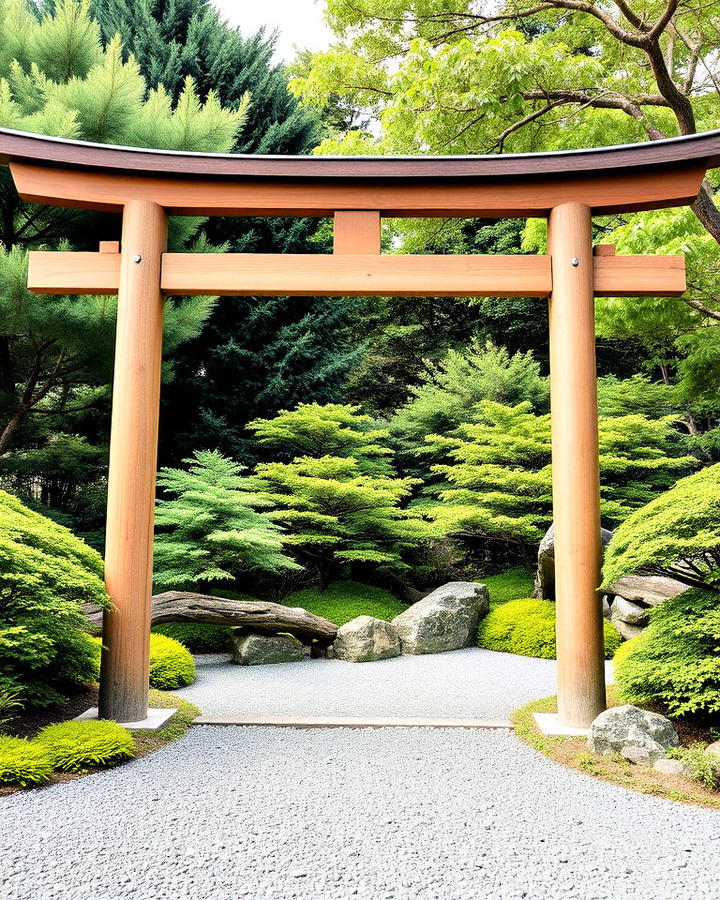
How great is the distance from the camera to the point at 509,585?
30.7 ft

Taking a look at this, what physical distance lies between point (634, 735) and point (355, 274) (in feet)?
10.9

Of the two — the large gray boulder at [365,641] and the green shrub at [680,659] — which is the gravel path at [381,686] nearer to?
the large gray boulder at [365,641]

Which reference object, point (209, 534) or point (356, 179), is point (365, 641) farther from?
point (356, 179)

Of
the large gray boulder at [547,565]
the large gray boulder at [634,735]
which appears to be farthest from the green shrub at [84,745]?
the large gray boulder at [547,565]

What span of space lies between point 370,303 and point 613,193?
33.5ft

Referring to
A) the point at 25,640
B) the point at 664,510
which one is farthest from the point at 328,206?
the point at 25,640

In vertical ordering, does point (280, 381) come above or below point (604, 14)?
below

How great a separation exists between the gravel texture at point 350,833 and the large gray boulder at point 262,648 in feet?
10.5

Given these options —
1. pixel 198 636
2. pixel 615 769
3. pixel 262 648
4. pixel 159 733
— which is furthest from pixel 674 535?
pixel 198 636

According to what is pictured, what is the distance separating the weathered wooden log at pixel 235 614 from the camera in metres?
6.59

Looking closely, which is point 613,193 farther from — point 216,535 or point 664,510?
point 216,535

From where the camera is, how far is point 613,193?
14.1 feet

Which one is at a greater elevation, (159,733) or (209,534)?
(209,534)

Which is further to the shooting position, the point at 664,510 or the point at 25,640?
the point at 664,510
